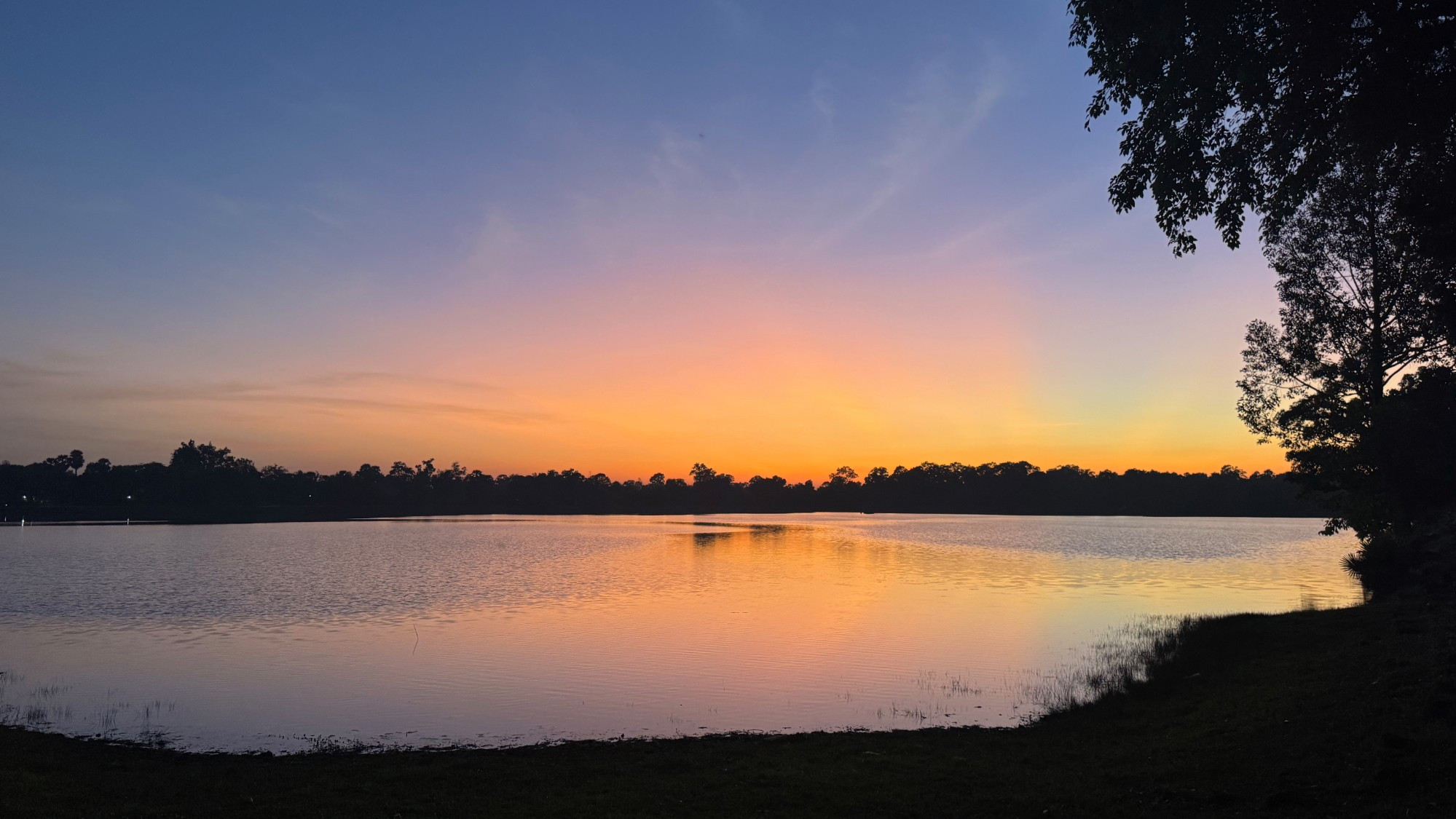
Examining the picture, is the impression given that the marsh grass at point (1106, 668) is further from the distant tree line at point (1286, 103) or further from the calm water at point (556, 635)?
the distant tree line at point (1286, 103)

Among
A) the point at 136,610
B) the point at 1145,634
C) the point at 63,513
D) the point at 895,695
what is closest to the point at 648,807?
the point at 895,695

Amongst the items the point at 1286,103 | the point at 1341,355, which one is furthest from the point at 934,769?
the point at 1341,355

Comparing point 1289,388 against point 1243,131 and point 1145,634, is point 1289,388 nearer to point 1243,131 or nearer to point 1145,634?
→ point 1145,634

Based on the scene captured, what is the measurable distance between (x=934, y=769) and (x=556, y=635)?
22769 millimetres

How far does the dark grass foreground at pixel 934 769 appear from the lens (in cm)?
1272

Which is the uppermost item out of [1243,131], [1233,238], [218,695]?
[1243,131]

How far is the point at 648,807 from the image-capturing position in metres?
14.2

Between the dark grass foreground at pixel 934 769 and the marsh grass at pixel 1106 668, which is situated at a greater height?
the dark grass foreground at pixel 934 769

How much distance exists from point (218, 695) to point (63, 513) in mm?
211305

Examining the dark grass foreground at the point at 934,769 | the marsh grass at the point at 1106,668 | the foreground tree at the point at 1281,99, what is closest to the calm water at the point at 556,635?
the marsh grass at the point at 1106,668

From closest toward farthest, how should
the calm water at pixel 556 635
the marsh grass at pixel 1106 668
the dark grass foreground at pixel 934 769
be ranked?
1. the dark grass foreground at pixel 934 769
2. the calm water at pixel 556 635
3. the marsh grass at pixel 1106 668

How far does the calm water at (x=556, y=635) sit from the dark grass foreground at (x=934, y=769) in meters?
2.88

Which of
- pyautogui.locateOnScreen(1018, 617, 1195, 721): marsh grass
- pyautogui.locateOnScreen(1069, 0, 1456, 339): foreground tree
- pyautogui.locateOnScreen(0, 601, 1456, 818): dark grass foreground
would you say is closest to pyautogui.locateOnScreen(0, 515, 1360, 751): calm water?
pyautogui.locateOnScreen(1018, 617, 1195, 721): marsh grass

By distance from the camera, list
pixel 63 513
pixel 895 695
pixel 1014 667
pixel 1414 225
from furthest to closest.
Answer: pixel 63 513, pixel 1014 667, pixel 895 695, pixel 1414 225
